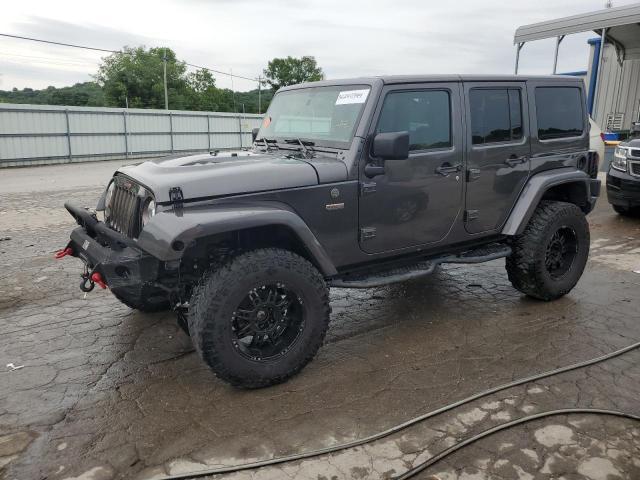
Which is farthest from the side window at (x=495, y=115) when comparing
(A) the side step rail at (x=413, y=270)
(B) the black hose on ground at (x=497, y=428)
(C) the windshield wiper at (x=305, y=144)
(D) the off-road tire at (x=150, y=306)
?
(D) the off-road tire at (x=150, y=306)

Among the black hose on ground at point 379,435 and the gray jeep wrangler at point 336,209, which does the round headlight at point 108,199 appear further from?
the black hose on ground at point 379,435

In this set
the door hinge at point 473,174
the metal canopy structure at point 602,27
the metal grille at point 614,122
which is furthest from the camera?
the metal grille at point 614,122

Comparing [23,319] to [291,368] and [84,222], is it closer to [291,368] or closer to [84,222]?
[84,222]

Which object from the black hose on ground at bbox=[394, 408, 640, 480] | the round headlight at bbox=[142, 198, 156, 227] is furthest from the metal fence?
the black hose on ground at bbox=[394, 408, 640, 480]

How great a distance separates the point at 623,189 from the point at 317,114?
6.68 metres

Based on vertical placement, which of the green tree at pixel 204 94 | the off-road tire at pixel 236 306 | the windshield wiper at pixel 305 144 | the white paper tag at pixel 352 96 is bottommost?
the off-road tire at pixel 236 306

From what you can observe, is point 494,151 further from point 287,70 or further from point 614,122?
point 287,70

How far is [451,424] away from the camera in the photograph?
2.92 meters

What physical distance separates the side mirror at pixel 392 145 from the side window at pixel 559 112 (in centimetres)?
185

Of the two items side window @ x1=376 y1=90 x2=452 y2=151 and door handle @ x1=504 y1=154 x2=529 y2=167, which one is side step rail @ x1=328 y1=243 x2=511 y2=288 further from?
side window @ x1=376 y1=90 x2=452 y2=151

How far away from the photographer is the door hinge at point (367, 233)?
3.66m

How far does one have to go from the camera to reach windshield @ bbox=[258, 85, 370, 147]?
372 cm

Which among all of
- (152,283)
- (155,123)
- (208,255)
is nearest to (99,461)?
(152,283)

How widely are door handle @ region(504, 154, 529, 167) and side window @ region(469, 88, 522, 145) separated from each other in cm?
15
